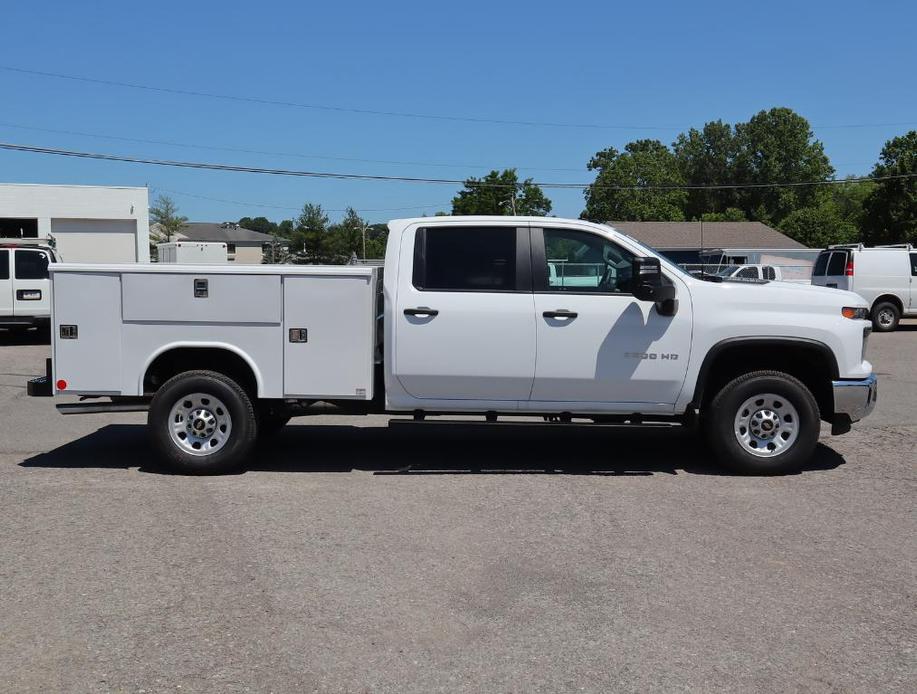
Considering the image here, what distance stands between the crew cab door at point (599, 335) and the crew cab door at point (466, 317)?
0.48 ft

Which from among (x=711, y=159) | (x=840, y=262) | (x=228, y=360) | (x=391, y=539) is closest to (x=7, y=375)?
(x=228, y=360)

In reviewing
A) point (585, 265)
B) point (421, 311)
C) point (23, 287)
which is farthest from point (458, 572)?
point (23, 287)

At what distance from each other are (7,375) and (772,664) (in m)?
14.2

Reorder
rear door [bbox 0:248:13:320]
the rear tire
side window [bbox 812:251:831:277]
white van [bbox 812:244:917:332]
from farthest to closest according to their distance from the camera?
side window [bbox 812:251:831:277], the rear tire, white van [bbox 812:244:917:332], rear door [bbox 0:248:13:320]

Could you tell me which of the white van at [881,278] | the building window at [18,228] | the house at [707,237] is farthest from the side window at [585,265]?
the house at [707,237]

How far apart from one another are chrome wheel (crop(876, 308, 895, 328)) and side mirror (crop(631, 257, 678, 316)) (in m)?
18.1

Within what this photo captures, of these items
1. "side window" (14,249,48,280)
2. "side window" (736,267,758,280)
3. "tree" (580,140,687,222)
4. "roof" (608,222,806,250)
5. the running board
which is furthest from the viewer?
"tree" (580,140,687,222)

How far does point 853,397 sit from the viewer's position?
7832 millimetres

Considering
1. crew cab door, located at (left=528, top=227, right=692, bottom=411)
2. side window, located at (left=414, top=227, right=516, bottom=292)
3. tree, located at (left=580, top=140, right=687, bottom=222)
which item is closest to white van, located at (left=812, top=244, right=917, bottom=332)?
crew cab door, located at (left=528, top=227, right=692, bottom=411)

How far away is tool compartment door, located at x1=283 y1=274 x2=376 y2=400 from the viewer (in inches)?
305

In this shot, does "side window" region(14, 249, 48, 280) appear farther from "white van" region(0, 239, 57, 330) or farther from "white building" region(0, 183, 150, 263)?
"white building" region(0, 183, 150, 263)

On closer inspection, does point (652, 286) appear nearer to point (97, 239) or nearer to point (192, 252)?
point (192, 252)

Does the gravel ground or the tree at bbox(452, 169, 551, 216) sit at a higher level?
the tree at bbox(452, 169, 551, 216)

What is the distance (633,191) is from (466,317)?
99.8m
